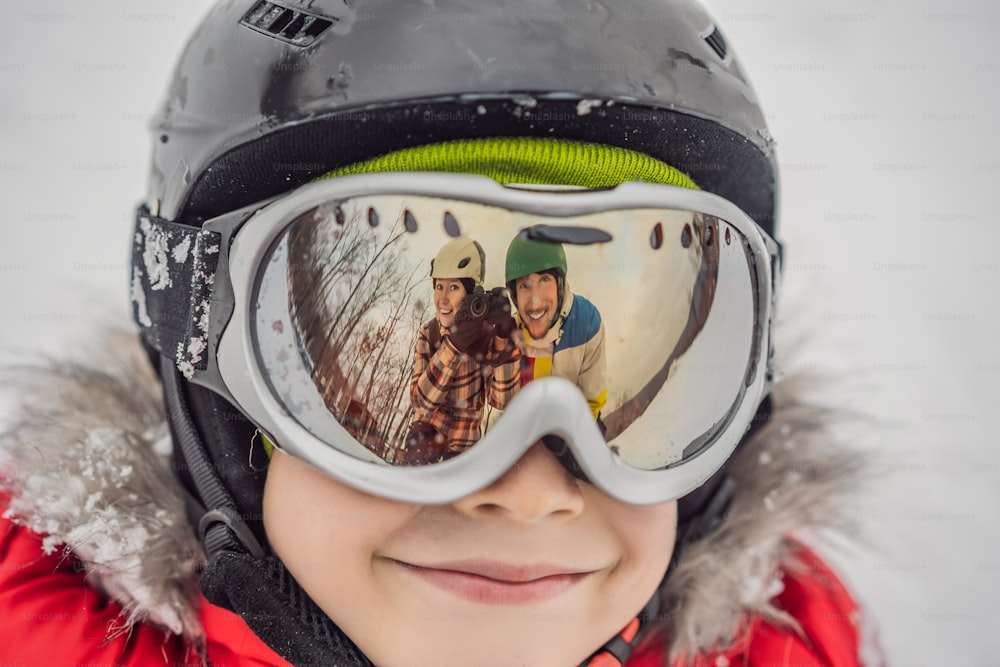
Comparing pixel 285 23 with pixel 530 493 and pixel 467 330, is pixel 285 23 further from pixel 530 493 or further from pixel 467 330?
pixel 530 493

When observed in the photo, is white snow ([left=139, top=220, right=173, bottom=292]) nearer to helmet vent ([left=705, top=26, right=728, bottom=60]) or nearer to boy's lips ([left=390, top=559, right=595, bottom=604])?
boy's lips ([left=390, top=559, right=595, bottom=604])

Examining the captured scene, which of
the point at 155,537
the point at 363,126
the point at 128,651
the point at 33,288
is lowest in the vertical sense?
the point at 33,288

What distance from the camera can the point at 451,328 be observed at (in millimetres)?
1188

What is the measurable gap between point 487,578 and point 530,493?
0.18m

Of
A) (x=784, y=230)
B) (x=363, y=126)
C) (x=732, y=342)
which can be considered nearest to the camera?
(x=363, y=126)

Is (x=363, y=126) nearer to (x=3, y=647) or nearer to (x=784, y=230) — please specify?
(x=3, y=647)

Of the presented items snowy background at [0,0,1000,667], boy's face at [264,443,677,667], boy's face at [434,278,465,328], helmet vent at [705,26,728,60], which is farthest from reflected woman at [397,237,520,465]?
snowy background at [0,0,1000,667]

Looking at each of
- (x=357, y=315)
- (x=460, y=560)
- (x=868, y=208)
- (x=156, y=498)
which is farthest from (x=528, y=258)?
(x=868, y=208)

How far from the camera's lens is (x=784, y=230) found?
8.68 feet

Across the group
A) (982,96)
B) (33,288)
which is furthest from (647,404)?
(982,96)

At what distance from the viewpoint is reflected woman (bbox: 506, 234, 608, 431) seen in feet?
3.91

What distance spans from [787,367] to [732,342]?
69 cm

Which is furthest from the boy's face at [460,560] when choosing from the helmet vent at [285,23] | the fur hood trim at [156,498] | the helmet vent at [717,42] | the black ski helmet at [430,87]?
the helmet vent at [717,42]

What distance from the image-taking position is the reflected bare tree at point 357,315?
3.92 ft
